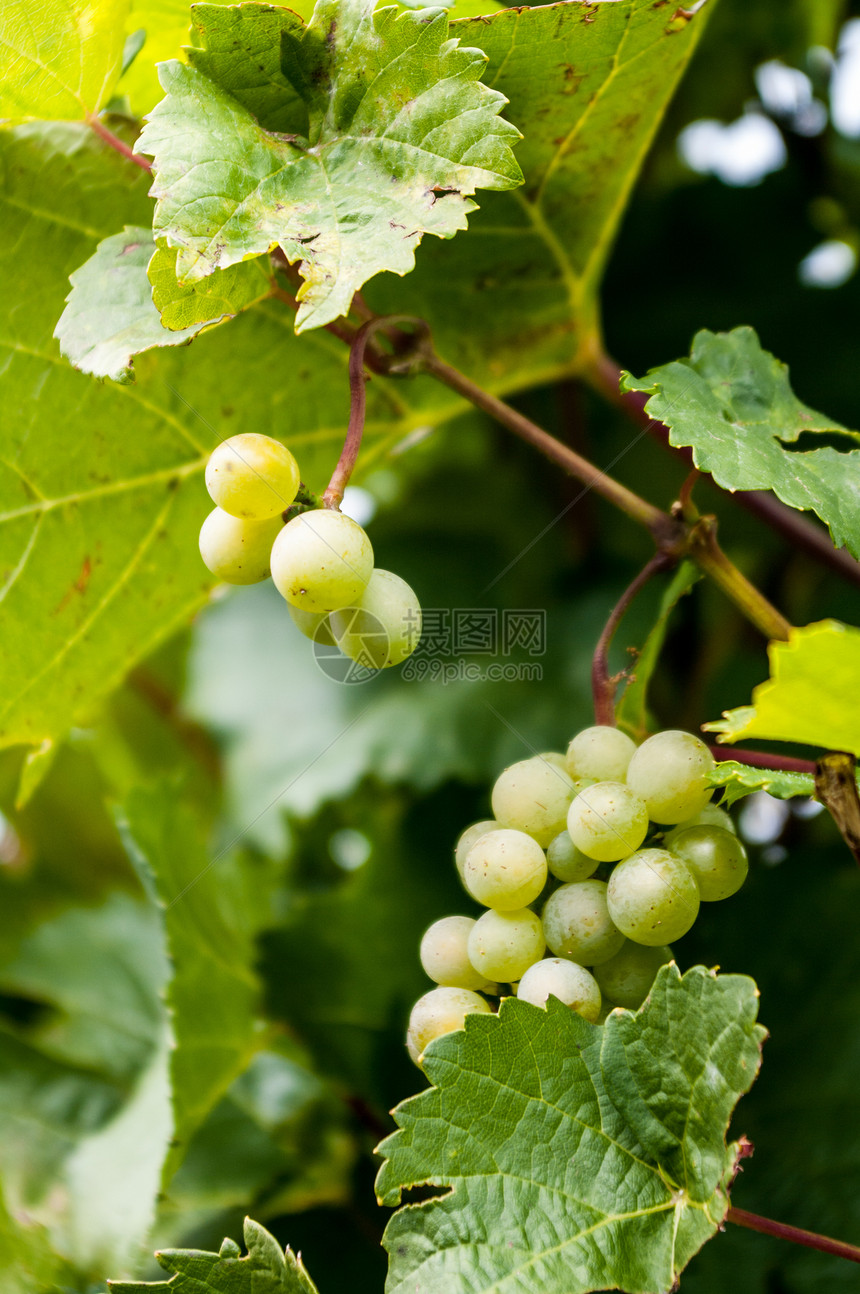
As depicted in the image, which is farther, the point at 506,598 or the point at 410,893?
the point at 506,598

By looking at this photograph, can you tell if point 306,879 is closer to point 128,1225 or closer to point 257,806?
point 257,806

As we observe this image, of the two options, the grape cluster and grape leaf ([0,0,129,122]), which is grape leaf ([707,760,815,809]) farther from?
grape leaf ([0,0,129,122])

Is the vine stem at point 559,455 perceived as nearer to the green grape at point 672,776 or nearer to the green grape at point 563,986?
the green grape at point 672,776

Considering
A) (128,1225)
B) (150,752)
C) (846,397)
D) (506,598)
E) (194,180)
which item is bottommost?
(150,752)

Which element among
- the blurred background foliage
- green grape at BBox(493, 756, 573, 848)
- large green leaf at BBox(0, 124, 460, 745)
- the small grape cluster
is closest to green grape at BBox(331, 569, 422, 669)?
the small grape cluster

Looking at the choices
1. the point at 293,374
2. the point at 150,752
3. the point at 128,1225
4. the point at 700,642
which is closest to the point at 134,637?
the point at 293,374

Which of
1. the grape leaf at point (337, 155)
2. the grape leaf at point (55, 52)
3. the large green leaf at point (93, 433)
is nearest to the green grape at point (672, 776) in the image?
the grape leaf at point (337, 155)

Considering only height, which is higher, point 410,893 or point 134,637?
point 134,637

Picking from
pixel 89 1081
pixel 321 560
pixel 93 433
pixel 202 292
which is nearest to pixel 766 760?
pixel 321 560
